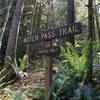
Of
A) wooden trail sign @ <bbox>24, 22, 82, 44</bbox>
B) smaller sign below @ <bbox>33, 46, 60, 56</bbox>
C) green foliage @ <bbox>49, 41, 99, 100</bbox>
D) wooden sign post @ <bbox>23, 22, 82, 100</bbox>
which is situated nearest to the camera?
wooden trail sign @ <bbox>24, 22, 82, 44</bbox>

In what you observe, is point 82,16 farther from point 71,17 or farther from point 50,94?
point 50,94

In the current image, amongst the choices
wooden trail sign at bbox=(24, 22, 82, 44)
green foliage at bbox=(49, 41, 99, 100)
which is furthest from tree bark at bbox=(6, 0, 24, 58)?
wooden trail sign at bbox=(24, 22, 82, 44)

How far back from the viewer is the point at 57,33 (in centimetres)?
606

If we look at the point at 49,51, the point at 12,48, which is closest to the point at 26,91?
the point at 49,51

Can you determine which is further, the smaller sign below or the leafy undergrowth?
the leafy undergrowth

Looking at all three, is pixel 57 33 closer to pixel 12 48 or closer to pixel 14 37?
pixel 12 48

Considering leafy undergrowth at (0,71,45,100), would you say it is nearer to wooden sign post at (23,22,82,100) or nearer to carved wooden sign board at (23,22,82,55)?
wooden sign post at (23,22,82,100)

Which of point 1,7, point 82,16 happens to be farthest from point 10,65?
point 82,16

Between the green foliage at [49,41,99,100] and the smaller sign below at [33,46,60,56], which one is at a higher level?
the smaller sign below at [33,46,60,56]

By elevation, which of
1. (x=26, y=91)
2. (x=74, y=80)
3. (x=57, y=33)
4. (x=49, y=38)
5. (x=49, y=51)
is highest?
(x=57, y=33)

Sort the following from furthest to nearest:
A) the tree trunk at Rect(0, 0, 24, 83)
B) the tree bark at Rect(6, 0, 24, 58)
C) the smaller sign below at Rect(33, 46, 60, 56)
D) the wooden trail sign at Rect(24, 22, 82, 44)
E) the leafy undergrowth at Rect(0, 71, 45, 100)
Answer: the tree bark at Rect(6, 0, 24, 58)
the tree trunk at Rect(0, 0, 24, 83)
the leafy undergrowth at Rect(0, 71, 45, 100)
the smaller sign below at Rect(33, 46, 60, 56)
the wooden trail sign at Rect(24, 22, 82, 44)

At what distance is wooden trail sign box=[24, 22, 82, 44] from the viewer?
18.3 ft

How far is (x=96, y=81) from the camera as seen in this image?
23.6 feet

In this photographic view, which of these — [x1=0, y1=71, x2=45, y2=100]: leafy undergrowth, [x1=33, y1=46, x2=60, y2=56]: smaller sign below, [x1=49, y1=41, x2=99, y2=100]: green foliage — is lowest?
[x1=0, y1=71, x2=45, y2=100]: leafy undergrowth
